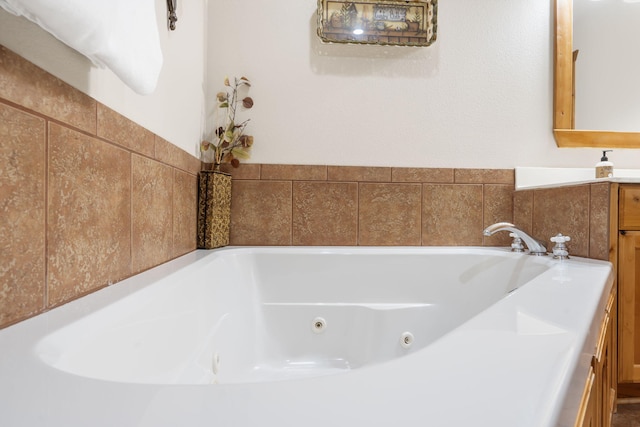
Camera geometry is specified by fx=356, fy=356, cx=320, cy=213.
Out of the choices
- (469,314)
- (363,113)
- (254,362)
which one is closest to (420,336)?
(469,314)

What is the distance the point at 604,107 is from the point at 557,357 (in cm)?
181

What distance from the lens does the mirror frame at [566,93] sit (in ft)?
5.21

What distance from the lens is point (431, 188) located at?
5.08 feet

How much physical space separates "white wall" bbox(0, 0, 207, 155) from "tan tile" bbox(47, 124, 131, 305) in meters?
0.10

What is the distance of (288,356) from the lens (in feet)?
3.96

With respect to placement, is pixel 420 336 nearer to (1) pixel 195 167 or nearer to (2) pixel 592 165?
(1) pixel 195 167

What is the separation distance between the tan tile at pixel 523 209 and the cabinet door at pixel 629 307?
1.38 ft

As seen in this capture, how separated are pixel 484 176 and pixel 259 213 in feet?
3.27

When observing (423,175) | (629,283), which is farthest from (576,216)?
(423,175)

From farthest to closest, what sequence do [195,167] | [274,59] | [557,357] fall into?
1. [274,59]
2. [195,167]
3. [557,357]

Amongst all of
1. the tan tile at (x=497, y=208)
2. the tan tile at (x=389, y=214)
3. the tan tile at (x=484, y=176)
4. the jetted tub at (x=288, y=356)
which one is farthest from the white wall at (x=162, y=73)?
the tan tile at (x=497, y=208)

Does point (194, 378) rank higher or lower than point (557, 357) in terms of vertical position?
lower

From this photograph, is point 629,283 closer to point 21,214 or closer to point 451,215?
point 451,215

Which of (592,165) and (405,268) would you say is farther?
(592,165)
